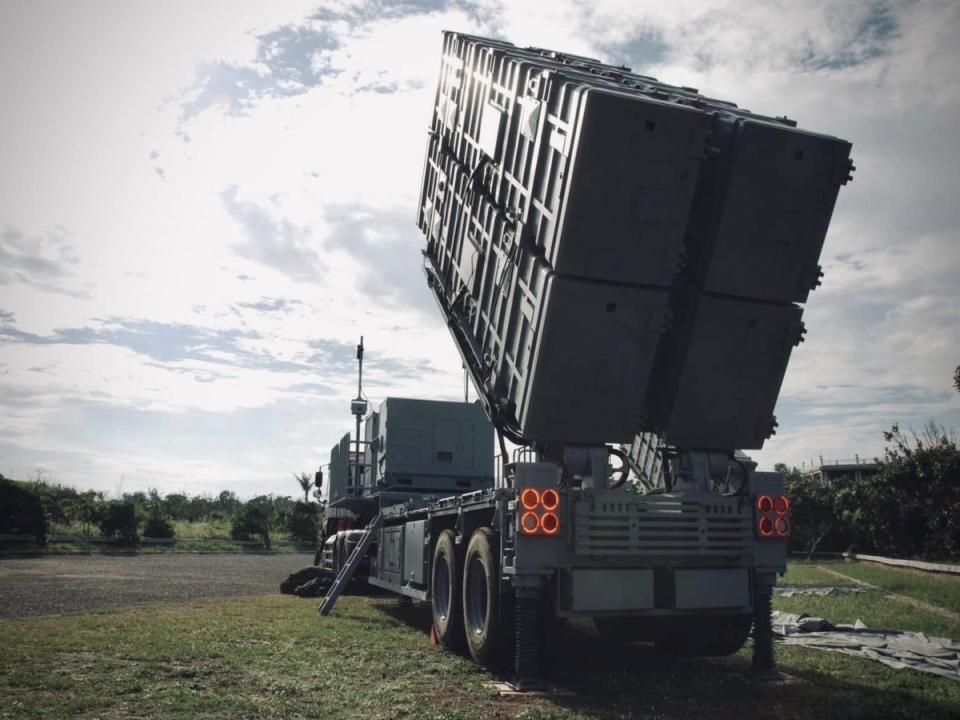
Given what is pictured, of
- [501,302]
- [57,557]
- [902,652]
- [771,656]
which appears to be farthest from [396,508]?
[57,557]

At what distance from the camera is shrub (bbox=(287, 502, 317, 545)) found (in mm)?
44875

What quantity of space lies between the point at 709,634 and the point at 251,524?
37955mm

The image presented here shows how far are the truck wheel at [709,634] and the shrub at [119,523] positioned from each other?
35822 millimetres

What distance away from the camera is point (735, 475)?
892 centimetres

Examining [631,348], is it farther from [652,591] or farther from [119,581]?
[119,581]

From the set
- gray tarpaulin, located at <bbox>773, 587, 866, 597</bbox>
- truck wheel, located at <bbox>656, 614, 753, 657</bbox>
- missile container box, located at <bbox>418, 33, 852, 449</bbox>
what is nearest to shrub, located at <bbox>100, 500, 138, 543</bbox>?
gray tarpaulin, located at <bbox>773, 587, 866, 597</bbox>

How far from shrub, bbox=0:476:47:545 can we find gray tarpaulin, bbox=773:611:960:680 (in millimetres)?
34085

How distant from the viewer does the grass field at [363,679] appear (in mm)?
6785

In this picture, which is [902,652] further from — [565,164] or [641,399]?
[565,164]

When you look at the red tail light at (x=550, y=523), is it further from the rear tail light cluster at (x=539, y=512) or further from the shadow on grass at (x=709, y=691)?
the shadow on grass at (x=709, y=691)

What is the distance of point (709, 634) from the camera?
9039mm

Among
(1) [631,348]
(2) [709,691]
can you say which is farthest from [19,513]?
(2) [709,691]

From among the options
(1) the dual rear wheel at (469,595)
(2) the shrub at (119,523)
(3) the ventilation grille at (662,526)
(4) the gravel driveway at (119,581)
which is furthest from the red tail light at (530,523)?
(2) the shrub at (119,523)

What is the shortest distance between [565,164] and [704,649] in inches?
212
